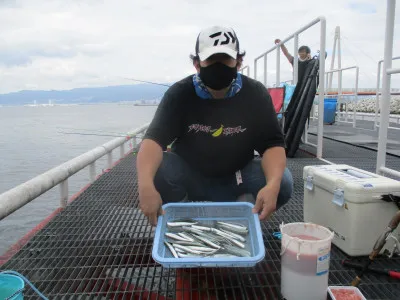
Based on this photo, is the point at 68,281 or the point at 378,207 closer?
the point at 68,281

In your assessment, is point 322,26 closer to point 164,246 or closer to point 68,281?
point 164,246

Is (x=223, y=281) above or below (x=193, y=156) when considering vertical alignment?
below

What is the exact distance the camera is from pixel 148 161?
205cm

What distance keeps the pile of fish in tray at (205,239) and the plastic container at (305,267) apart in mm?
228

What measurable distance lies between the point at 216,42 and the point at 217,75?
0.64 feet

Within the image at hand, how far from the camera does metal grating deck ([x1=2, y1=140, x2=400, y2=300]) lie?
1.77 metres

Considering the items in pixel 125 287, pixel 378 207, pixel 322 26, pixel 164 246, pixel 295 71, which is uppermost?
pixel 322 26

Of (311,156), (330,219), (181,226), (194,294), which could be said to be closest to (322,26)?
(311,156)

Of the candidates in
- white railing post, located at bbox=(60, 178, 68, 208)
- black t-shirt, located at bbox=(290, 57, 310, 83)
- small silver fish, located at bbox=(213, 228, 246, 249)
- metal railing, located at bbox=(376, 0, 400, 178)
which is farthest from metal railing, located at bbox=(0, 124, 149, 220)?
black t-shirt, located at bbox=(290, 57, 310, 83)

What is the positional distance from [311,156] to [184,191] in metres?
3.34

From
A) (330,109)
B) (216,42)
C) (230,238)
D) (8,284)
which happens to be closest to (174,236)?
(230,238)

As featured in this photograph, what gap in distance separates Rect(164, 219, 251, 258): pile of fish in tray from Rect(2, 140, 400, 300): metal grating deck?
152 mm

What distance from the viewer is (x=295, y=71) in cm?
605

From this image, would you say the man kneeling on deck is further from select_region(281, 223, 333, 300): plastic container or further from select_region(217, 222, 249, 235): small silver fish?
select_region(281, 223, 333, 300): plastic container
